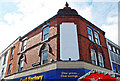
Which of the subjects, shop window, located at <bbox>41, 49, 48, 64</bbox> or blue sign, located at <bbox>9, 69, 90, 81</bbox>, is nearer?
blue sign, located at <bbox>9, 69, 90, 81</bbox>

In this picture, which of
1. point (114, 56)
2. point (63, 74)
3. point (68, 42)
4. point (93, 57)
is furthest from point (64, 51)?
point (114, 56)

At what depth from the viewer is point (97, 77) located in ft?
31.8

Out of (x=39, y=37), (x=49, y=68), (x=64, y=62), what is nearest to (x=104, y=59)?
(x=64, y=62)

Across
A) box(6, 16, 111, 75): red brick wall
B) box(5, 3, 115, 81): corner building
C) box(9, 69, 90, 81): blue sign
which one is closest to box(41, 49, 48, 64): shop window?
box(5, 3, 115, 81): corner building

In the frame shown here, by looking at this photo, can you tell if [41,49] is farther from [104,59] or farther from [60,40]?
[104,59]

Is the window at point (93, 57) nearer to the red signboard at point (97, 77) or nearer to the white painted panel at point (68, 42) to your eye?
the red signboard at point (97, 77)

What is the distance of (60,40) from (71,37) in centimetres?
125

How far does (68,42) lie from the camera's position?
1162 cm

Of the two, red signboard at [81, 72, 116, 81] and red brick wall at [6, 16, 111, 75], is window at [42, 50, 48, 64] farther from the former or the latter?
red signboard at [81, 72, 116, 81]

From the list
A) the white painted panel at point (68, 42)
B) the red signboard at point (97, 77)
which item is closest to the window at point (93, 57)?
the red signboard at point (97, 77)

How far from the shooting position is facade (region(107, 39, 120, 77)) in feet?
53.9

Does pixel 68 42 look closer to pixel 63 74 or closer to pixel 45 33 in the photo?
pixel 63 74

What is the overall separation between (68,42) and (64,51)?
1121 millimetres

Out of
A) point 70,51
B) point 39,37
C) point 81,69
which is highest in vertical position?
point 39,37
